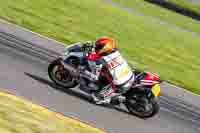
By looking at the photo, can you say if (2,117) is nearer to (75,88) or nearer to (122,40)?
(75,88)

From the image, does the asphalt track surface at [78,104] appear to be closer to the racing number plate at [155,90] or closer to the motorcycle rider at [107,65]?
the motorcycle rider at [107,65]

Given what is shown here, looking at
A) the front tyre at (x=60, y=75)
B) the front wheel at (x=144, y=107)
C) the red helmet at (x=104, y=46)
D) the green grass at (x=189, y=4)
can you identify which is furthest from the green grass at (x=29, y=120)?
the green grass at (x=189, y=4)

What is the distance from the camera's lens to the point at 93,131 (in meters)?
11.5

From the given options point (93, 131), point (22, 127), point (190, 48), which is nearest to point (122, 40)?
point (190, 48)

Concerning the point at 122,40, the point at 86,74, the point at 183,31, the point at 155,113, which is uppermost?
the point at 86,74

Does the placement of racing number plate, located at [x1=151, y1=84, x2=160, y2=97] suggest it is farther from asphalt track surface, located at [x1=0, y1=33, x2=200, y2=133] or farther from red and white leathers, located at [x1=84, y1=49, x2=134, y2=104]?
asphalt track surface, located at [x1=0, y1=33, x2=200, y2=133]

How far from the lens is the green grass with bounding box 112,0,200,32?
3181 cm

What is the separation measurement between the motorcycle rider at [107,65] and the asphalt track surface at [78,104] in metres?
0.39

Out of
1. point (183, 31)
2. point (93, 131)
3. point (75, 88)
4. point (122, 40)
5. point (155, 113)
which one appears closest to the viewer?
point (93, 131)

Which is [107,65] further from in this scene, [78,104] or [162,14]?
[162,14]

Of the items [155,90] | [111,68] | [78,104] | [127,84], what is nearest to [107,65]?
[111,68]

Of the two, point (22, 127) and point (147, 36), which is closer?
point (22, 127)

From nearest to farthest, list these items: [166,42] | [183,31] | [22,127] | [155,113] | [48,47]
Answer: [22,127]
[155,113]
[48,47]
[166,42]
[183,31]

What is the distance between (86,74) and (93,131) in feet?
9.33
